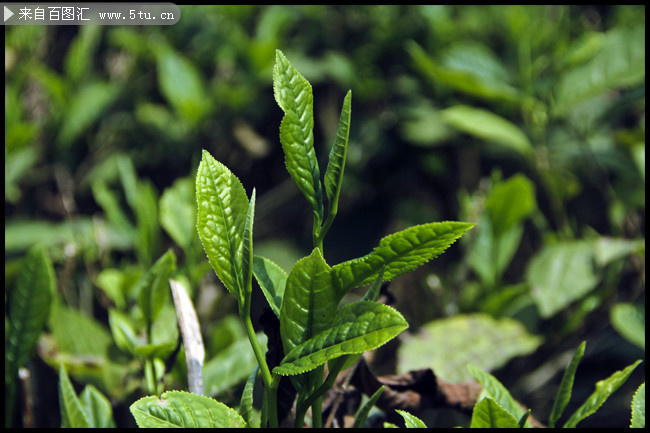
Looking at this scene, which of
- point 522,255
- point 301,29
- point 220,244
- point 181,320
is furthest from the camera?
point 301,29

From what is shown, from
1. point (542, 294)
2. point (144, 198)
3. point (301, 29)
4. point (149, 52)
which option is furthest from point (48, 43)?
point (542, 294)

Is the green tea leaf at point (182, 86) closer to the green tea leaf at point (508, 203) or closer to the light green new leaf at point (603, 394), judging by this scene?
the green tea leaf at point (508, 203)

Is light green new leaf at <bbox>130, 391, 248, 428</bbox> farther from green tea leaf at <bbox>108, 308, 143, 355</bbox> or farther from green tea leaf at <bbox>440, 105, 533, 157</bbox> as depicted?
green tea leaf at <bbox>440, 105, 533, 157</bbox>

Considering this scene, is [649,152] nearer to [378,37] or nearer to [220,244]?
[378,37]

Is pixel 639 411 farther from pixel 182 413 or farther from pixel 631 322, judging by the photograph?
pixel 182 413

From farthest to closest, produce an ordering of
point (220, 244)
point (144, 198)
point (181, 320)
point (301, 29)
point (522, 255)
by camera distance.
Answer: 1. point (301, 29)
2. point (522, 255)
3. point (144, 198)
4. point (181, 320)
5. point (220, 244)
